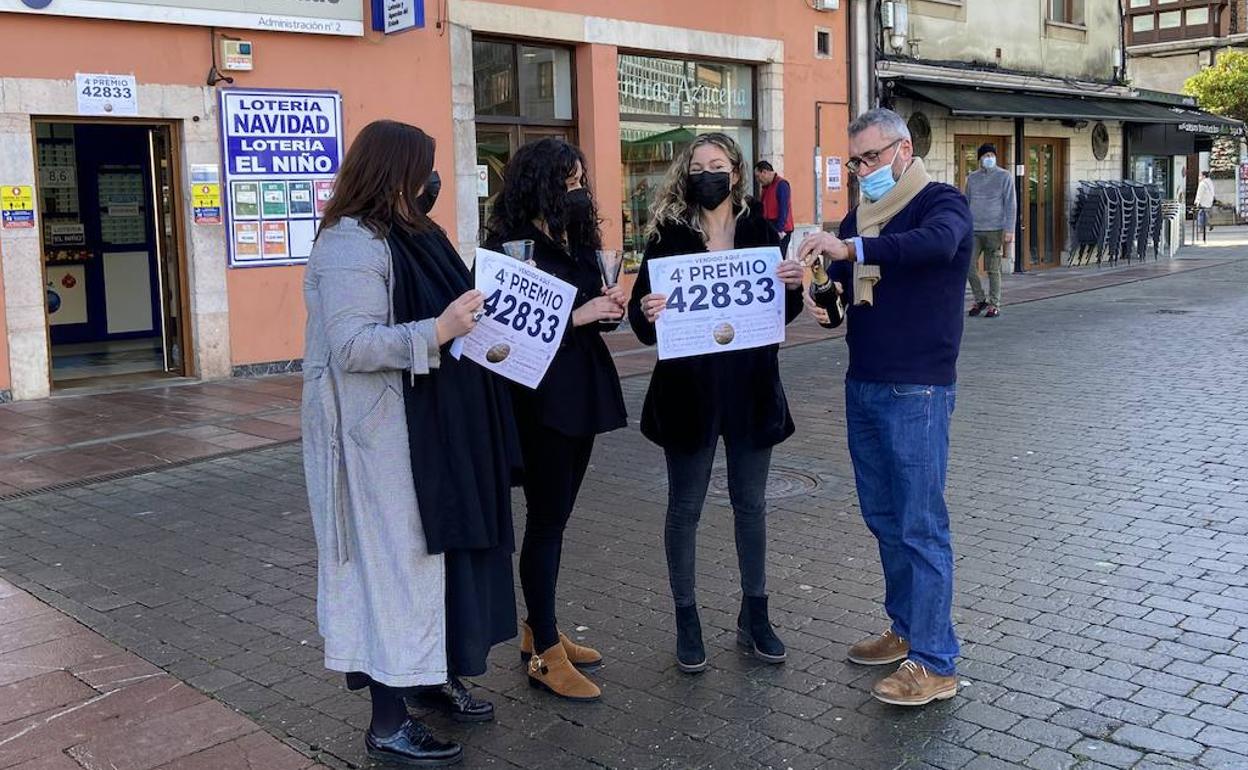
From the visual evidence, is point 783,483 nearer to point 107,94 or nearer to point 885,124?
point 885,124

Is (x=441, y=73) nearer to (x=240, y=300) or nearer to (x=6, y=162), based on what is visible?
(x=240, y=300)

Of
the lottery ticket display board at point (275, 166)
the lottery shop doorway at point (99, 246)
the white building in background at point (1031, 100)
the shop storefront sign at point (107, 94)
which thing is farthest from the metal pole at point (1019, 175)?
the shop storefront sign at point (107, 94)

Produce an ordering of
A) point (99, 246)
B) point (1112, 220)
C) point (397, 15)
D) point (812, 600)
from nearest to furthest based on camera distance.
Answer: point (812, 600) < point (397, 15) < point (99, 246) < point (1112, 220)

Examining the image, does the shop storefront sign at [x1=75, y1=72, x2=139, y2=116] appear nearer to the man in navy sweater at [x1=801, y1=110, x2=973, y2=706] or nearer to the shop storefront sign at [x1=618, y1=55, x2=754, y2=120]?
the shop storefront sign at [x1=618, y1=55, x2=754, y2=120]

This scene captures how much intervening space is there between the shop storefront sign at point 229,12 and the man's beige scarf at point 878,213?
854 centimetres

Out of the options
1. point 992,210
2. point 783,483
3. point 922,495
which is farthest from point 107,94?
point 992,210

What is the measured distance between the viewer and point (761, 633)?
438 centimetres

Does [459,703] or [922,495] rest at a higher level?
[922,495]

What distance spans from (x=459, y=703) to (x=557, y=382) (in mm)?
1111

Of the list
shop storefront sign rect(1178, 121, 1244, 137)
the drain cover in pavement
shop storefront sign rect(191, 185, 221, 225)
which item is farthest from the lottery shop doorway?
shop storefront sign rect(1178, 121, 1244, 137)

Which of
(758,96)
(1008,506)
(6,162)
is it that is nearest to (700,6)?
(758,96)

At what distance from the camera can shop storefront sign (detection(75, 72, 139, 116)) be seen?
10.4 meters

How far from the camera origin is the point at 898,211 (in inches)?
157

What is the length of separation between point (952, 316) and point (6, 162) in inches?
350
